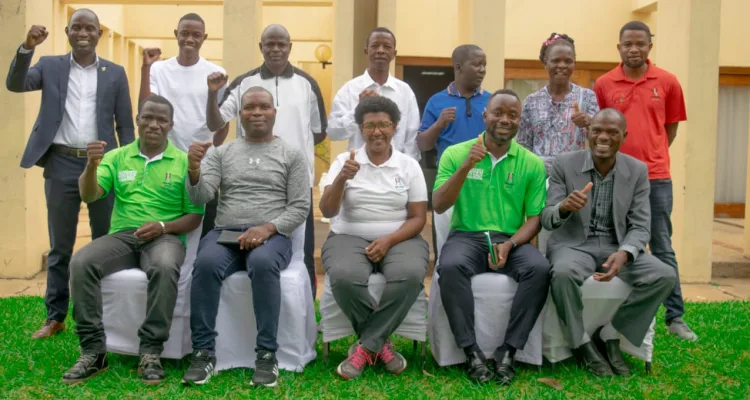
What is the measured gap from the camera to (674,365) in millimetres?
4516

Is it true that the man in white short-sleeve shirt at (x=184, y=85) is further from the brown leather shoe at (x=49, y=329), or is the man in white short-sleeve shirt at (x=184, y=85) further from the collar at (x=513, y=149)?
the collar at (x=513, y=149)

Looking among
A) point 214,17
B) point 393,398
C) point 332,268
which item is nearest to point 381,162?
point 332,268

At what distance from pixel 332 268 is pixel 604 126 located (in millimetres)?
1767

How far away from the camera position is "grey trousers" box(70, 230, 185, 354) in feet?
13.7

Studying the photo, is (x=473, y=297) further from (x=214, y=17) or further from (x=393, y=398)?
(x=214, y=17)

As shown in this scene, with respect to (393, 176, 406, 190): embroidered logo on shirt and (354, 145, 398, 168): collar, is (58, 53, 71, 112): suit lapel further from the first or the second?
(393, 176, 406, 190): embroidered logo on shirt

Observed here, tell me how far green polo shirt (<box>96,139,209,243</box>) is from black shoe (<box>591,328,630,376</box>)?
8.10ft

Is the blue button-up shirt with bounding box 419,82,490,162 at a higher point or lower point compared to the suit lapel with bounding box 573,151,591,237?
higher

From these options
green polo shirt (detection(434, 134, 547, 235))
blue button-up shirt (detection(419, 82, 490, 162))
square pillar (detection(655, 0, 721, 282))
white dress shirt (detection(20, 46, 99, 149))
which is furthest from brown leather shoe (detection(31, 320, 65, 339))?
square pillar (detection(655, 0, 721, 282))

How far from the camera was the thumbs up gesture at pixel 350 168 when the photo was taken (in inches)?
171

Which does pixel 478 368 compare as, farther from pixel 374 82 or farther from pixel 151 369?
pixel 374 82

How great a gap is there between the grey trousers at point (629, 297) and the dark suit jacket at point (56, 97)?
288cm

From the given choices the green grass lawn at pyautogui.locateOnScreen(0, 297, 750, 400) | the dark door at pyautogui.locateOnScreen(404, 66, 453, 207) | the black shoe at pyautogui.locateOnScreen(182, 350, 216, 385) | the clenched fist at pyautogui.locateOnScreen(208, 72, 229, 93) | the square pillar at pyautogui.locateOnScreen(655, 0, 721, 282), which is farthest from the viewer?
the dark door at pyautogui.locateOnScreen(404, 66, 453, 207)

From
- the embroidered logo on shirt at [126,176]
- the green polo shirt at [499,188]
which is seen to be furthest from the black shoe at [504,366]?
the embroidered logo on shirt at [126,176]
